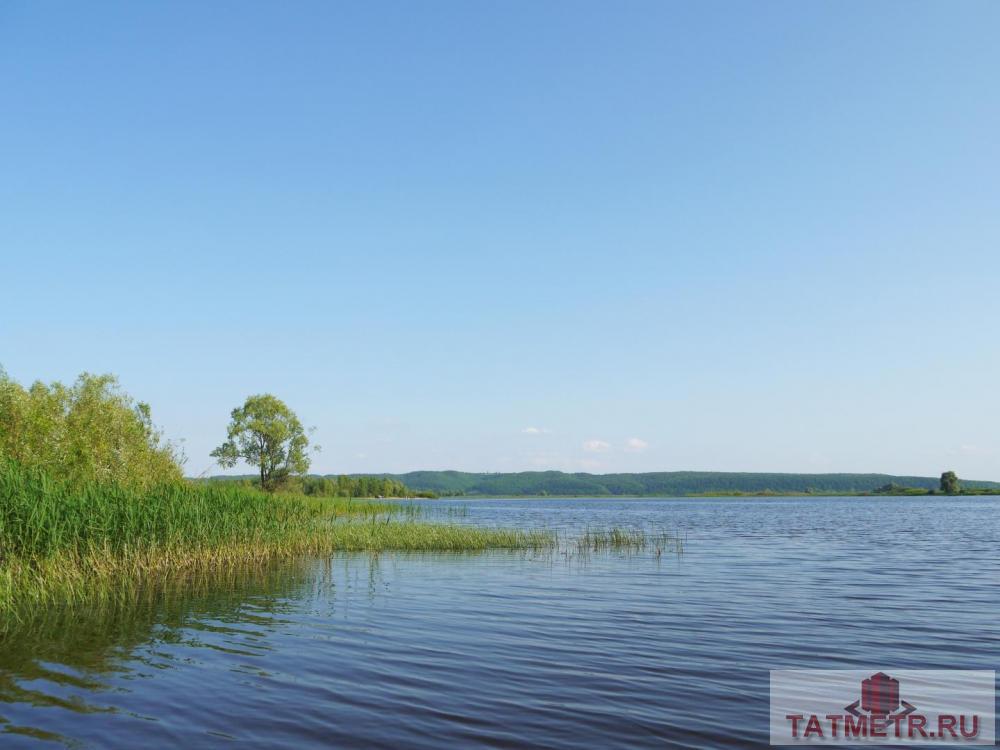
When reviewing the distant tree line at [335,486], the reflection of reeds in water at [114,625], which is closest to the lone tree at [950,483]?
the distant tree line at [335,486]

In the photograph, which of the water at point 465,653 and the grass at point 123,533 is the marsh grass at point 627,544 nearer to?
the water at point 465,653

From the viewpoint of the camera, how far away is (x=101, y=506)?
18.7m

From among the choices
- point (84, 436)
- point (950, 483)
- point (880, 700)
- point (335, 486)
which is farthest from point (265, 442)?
point (950, 483)

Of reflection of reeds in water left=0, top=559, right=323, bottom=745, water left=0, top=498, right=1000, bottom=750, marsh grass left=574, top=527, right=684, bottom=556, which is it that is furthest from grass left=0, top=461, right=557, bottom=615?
marsh grass left=574, top=527, right=684, bottom=556

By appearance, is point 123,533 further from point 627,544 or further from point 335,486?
point 335,486

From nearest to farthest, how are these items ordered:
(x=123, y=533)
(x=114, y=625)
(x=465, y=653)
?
(x=465, y=653)
(x=114, y=625)
(x=123, y=533)

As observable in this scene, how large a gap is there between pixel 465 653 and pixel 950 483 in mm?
174200

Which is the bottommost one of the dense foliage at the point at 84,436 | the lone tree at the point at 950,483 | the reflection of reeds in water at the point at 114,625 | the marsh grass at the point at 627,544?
the lone tree at the point at 950,483

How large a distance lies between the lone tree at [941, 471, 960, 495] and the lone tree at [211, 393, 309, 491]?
143 metres

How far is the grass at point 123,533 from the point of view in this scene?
16547 mm

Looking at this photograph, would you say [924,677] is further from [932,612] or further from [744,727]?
[932,612]

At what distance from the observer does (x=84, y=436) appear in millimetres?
30016

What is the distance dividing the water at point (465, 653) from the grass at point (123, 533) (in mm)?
1587

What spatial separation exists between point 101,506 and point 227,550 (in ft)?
18.1
